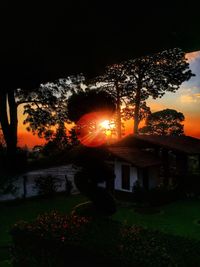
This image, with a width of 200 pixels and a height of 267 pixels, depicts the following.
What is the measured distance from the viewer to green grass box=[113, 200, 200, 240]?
18.0 meters

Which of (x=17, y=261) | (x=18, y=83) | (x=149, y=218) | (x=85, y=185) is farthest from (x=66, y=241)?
(x=149, y=218)

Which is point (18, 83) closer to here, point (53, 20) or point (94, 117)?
point (53, 20)

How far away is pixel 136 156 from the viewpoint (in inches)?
1072

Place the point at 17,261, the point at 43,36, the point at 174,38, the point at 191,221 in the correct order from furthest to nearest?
the point at 191,221
the point at 17,261
the point at 43,36
the point at 174,38

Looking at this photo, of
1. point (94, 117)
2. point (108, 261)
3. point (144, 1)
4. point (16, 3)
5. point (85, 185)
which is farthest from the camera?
point (85, 185)

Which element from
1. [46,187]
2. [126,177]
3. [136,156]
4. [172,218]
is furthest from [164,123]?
[172,218]

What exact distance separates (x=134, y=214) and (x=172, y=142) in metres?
9.51

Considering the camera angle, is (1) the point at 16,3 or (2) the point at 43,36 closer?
(1) the point at 16,3

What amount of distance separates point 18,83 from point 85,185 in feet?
28.8

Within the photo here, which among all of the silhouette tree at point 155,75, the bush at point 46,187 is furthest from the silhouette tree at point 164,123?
the bush at point 46,187

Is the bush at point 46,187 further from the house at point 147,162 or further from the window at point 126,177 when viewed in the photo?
the window at point 126,177

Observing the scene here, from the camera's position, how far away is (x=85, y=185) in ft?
36.2

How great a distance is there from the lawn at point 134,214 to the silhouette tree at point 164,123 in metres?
19.8

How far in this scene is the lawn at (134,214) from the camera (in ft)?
59.4
